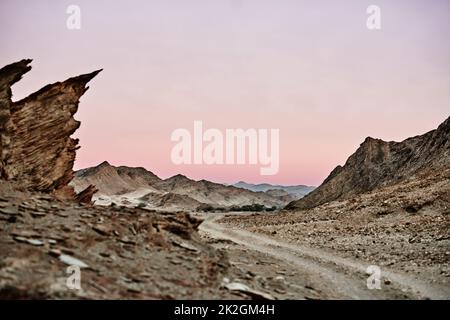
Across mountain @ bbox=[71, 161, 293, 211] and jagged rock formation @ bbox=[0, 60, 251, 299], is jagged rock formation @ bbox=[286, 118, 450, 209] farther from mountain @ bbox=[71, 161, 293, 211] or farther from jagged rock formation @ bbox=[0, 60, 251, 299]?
jagged rock formation @ bbox=[0, 60, 251, 299]

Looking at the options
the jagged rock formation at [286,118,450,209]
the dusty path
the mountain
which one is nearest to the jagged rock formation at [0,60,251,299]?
the dusty path

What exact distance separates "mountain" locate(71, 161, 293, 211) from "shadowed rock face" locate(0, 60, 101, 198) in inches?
3258

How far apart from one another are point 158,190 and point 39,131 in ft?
439

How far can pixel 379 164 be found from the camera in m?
72.5

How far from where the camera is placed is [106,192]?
137 m

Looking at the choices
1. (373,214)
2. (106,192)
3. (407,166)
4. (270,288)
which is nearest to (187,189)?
(106,192)

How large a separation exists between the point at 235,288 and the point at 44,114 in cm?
1663

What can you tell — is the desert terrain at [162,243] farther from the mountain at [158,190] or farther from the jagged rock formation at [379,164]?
the mountain at [158,190]

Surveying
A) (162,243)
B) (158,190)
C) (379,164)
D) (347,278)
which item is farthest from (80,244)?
(158,190)

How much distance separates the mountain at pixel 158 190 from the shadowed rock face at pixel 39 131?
3258 inches

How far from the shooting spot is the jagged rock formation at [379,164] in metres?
58.5

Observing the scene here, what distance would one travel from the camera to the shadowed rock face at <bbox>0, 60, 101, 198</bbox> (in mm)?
20906

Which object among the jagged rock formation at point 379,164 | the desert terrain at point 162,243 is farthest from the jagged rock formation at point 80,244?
the jagged rock formation at point 379,164
